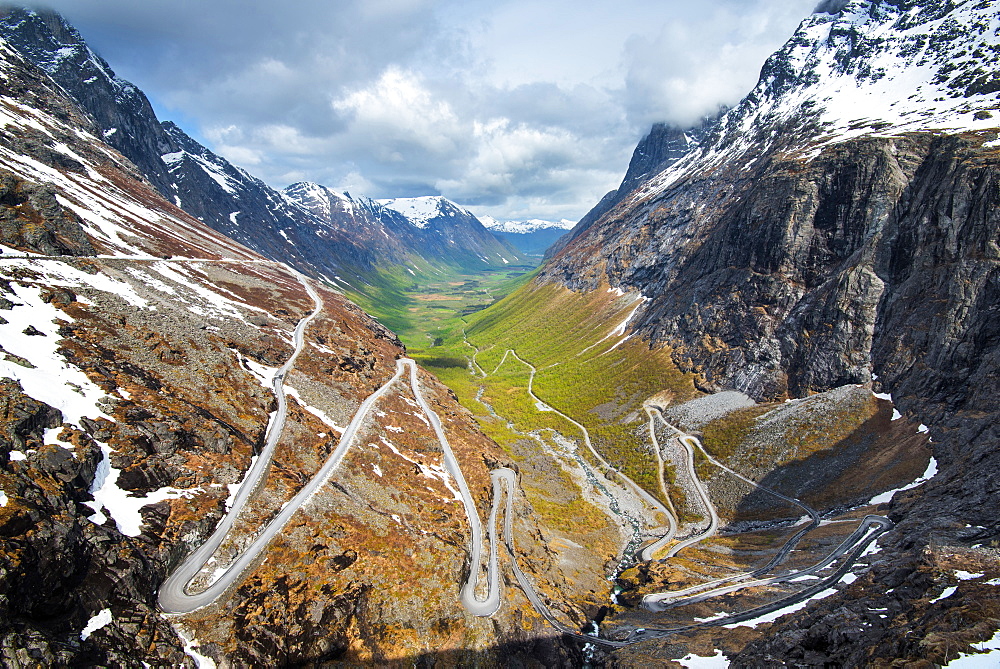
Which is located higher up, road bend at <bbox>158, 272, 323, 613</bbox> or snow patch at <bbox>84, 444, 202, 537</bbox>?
snow patch at <bbox>84, 444, 202, 537</bbox>

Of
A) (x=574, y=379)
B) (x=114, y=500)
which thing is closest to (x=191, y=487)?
(x=114, y=500)

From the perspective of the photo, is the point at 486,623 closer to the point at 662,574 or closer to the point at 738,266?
the point at 662,574

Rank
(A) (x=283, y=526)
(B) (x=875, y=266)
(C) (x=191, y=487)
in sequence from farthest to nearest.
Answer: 1. (B) (x=875, y=266)
2. (A) (x=283, y=526)
3. (C) (x=191, y=487)

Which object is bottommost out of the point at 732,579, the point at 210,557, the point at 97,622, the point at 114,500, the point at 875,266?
the point at 732,579

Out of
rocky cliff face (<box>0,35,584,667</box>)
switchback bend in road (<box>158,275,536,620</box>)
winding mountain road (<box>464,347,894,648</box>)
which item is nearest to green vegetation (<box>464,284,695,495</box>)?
winding mountain road (<box>464,347,894,648</box>)

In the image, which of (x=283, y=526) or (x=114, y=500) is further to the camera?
(x=283, y=526)

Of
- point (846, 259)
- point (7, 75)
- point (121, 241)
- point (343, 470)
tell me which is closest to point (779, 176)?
point (846, 259)

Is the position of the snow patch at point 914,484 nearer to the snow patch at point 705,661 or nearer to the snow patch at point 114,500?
the snow patch at point 705,661

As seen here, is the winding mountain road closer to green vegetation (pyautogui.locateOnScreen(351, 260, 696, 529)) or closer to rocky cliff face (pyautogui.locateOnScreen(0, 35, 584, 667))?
rocky cliff face (pyautogui.locateOnScreen(0, 35, 584, 667))

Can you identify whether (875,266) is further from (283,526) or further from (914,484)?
(283,526)
